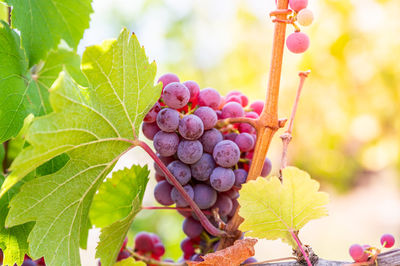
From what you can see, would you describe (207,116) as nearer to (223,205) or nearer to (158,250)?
(223,205)

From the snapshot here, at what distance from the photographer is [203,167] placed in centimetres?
52

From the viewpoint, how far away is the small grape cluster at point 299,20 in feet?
1.41

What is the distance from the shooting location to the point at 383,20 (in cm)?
235

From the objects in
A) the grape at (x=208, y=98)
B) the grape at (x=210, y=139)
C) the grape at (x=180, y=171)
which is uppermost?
the grape at (x=208, y=98)

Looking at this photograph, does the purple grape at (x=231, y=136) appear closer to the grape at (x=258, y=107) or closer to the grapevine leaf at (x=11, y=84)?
the grape at (x=258, y=107)

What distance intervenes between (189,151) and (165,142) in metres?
0.03

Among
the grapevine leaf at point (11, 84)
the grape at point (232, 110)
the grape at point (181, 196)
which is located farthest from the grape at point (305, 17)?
the grapevine leaf at point (11, 84)

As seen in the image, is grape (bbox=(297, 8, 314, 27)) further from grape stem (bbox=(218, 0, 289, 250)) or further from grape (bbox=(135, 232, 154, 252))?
grape (bbox=(135, 232, 154, 252))

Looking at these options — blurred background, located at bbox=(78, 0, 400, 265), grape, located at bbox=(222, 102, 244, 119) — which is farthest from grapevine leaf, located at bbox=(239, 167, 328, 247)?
blurred background, located at bbox=(78, 0, 400, 265)

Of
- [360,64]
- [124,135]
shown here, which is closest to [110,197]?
[124,135]

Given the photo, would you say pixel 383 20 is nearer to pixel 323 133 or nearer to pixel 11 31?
pixel 323 133

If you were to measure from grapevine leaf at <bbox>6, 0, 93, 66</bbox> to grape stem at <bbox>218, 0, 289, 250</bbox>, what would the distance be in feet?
1.00

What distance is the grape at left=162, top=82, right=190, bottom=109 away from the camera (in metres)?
0.47

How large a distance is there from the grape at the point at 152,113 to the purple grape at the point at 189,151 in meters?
0.05
